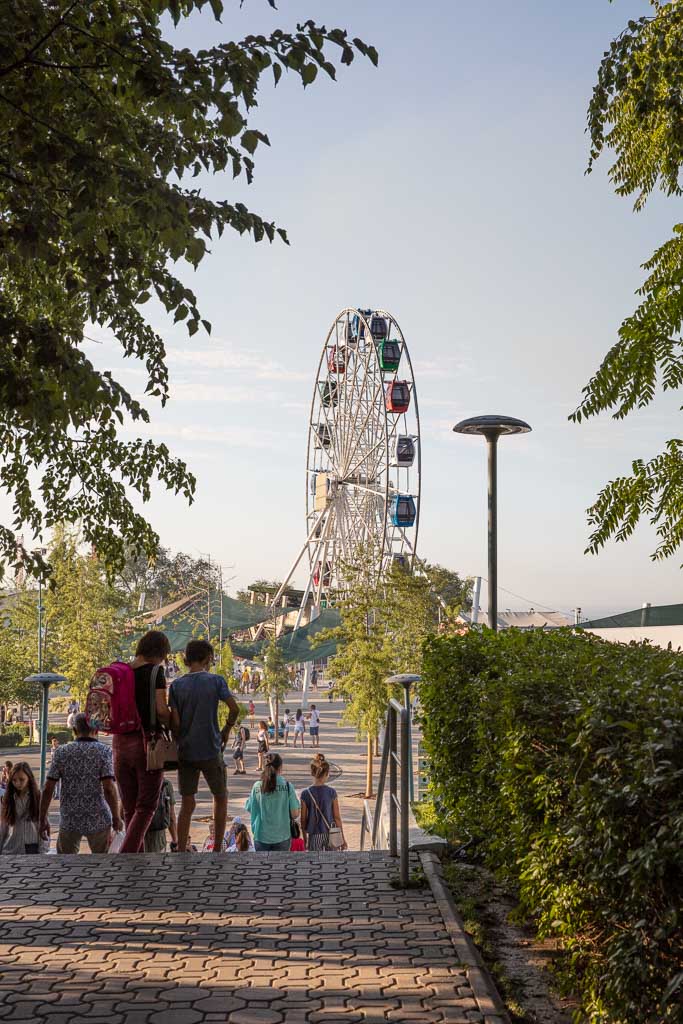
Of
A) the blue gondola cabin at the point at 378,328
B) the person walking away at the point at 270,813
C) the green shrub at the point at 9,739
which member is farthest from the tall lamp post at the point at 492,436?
the blue gondola cabin at the point at 378,328

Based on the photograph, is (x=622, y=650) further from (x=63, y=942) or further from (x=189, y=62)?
(x=189, y=62)

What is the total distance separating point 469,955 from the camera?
4.66 meters

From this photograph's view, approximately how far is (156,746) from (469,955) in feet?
9.53

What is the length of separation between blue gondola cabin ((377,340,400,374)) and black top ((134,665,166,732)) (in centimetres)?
3146

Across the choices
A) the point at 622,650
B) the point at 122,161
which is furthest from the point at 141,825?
the point at 122,161

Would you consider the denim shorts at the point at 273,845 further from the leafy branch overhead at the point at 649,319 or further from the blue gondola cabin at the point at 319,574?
the blue gondola cabin at the point at 319,574

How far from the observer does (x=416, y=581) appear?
32.0m

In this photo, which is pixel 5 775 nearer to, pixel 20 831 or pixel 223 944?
pixel 20 831

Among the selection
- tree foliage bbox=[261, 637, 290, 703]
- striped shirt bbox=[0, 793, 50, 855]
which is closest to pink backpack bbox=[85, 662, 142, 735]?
striped shirt bbox=[0, 793, 50, 855]

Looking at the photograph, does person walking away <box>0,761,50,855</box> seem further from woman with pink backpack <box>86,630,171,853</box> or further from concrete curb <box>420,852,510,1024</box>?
concrete curb <box>420,852,510,1024</box>

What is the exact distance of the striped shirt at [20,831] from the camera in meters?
8.05

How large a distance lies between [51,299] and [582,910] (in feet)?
13.9

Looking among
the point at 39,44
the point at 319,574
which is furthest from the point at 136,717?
the point at 319,574

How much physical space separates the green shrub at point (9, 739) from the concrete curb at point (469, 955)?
97.0ft
